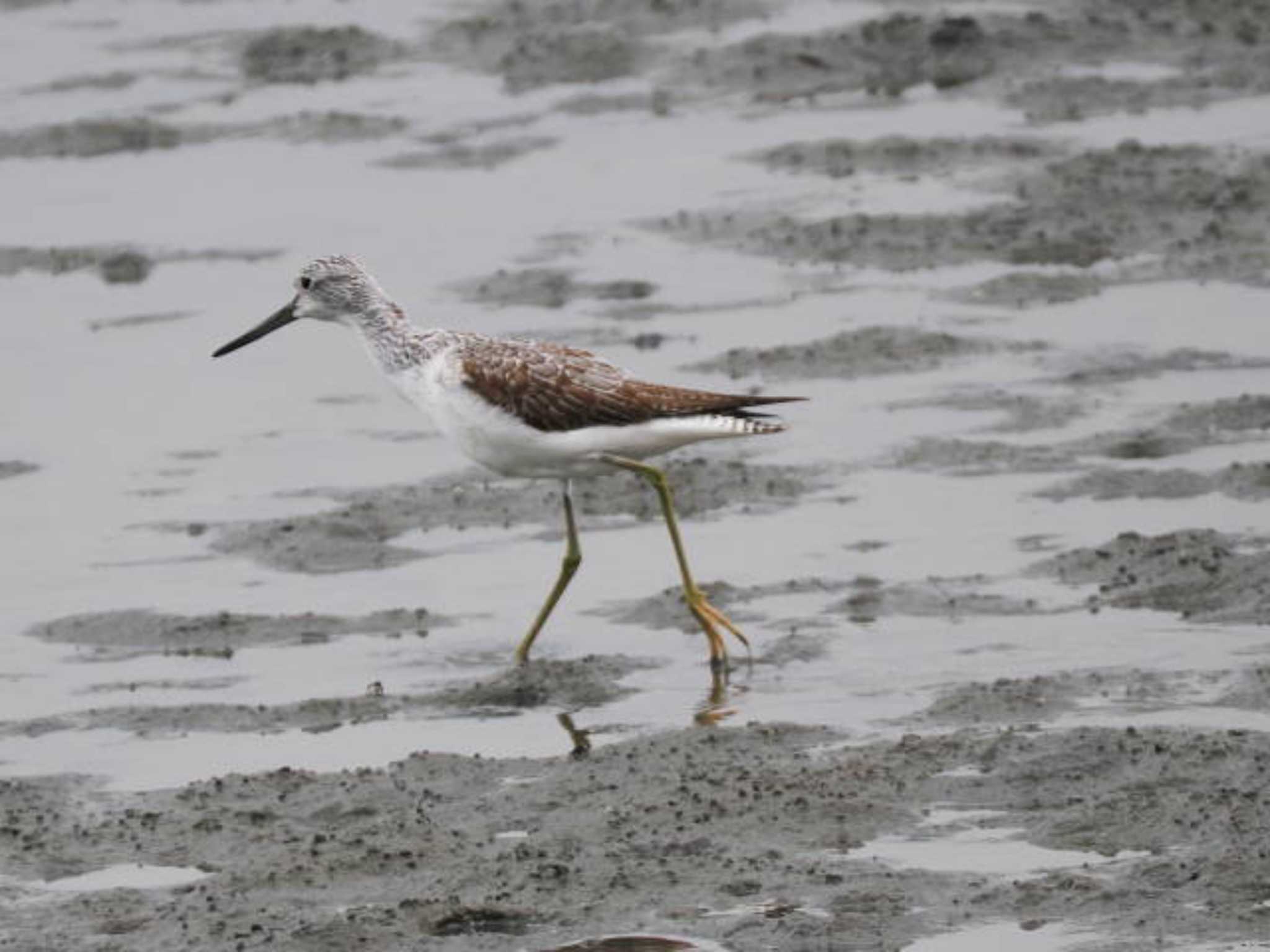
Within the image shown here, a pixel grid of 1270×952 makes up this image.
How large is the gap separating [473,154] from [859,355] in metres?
4.66

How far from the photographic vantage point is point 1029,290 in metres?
16.0

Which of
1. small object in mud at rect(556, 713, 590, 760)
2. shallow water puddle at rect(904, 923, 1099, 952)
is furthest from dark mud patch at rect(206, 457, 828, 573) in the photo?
shallow water puddle at rect(904, 923, 1099, 952)

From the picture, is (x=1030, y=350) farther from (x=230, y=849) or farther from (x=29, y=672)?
(x=230, y=849)

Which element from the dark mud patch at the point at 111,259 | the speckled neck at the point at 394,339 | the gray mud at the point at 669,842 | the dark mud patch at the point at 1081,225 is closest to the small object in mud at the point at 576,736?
the gray mud at the point at 669,842

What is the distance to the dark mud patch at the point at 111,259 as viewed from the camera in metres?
17.5

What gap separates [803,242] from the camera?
16984 mm

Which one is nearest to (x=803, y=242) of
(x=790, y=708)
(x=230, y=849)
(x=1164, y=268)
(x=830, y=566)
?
(x=1164, y=268)

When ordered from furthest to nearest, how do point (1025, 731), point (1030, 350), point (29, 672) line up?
point (1030, 350) < point (29, 672) < point (1025, 731)

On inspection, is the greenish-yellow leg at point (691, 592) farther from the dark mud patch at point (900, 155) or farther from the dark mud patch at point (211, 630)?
the dark mud patch at point (900, 155)

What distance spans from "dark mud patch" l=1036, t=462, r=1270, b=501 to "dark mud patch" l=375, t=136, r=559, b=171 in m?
6.46

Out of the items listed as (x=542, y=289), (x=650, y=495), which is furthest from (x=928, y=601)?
(x=542, y=289)

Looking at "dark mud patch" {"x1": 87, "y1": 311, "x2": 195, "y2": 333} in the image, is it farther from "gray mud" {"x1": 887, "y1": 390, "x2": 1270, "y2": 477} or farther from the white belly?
the white belly

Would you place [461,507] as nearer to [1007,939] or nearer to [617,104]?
[1007,939]

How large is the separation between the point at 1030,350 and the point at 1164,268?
55.0 inches
